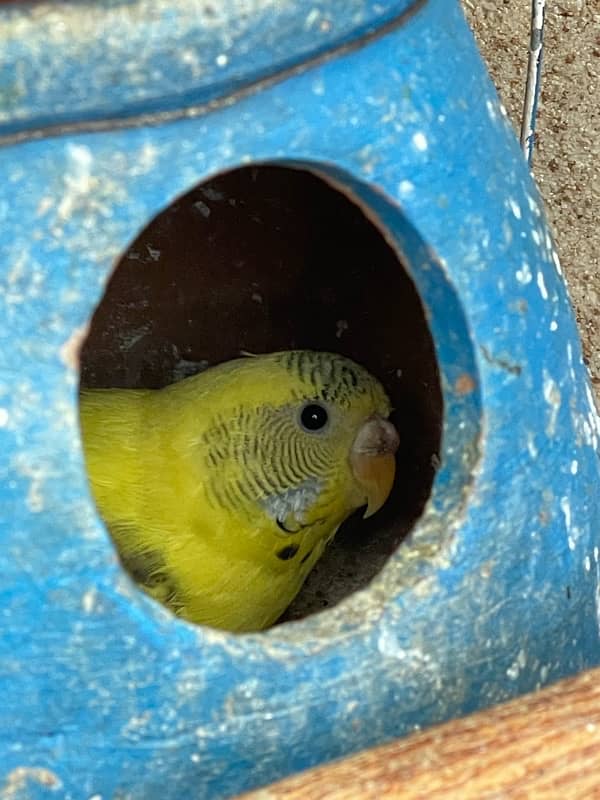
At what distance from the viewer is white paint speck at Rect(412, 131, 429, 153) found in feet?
2.79

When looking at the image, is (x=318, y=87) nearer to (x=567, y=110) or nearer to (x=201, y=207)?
(x=201, y=207)

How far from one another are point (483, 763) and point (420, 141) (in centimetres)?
43

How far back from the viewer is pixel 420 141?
33.6 inches

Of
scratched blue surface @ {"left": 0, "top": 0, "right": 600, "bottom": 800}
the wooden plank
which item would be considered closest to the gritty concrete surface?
scratched blue surface @ {"left": 0, "top": 0, "right": 600, "bottom": 800}

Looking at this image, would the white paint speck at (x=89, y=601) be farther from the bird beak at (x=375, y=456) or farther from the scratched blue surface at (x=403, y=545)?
the bird beak at (x=375, y=456)

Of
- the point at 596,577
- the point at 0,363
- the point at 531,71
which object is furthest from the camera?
the point at 531,71

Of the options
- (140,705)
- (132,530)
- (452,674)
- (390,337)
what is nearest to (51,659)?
(140,705)

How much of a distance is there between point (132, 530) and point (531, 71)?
0.60m

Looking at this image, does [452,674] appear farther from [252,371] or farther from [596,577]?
[252,371]

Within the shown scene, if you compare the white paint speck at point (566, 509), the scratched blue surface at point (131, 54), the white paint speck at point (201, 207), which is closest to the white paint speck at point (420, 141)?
the scratched blue surface at point (131, 54)

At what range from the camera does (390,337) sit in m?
1.38

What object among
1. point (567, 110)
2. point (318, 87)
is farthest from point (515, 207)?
point (567, 110)

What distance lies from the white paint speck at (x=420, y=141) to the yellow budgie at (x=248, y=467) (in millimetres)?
455

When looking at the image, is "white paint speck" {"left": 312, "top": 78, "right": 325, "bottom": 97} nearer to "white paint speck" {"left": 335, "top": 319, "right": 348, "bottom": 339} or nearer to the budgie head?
the budgie head
